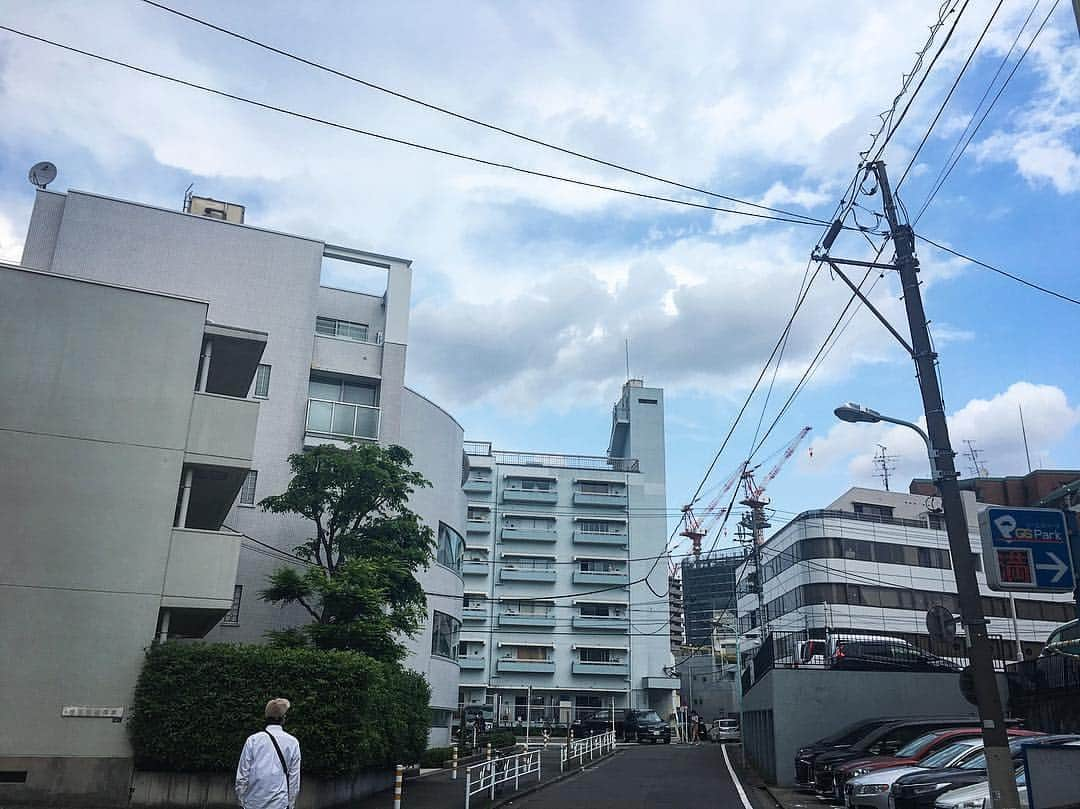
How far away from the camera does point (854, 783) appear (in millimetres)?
15094

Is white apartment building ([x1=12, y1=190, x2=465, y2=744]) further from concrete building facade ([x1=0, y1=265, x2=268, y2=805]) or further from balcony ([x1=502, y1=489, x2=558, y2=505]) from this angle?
balcony ([x1=502, y1=489, x2=558, y2=505])

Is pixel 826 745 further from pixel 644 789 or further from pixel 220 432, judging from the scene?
pixel 220 432

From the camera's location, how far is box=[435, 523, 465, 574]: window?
3241 cm

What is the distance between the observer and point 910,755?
1647 cm

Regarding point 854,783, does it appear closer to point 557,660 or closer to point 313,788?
point 313,788

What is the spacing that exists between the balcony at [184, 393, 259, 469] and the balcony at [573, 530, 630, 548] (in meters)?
58.9

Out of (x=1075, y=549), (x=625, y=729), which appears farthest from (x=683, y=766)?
(x=625, y=729)

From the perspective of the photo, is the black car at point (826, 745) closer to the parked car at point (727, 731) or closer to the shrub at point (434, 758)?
the shrub at point (434, 758)

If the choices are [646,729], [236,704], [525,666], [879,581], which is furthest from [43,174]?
[525,666]

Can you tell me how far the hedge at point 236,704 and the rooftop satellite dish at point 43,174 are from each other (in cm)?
1554

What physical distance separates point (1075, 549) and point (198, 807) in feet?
44.5

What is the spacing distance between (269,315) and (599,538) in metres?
52.4

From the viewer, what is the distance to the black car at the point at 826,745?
64.5ft

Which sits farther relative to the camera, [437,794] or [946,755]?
[437,794]
